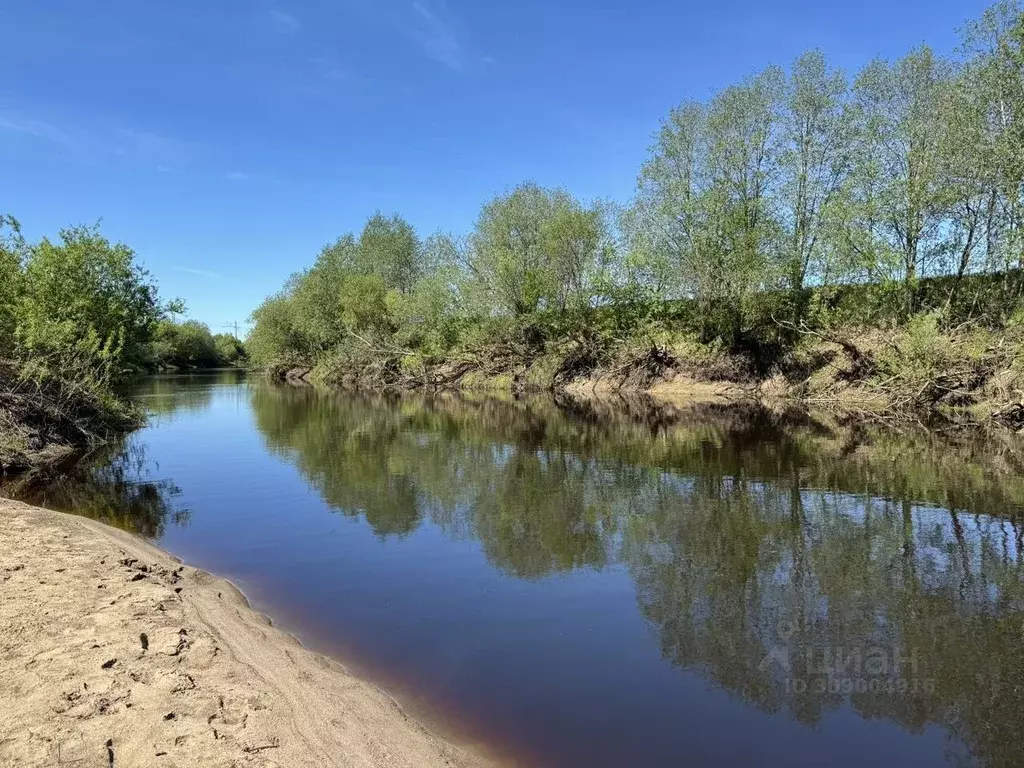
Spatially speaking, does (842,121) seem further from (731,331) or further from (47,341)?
(47,341)

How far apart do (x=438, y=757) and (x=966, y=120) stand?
37008 millimetres

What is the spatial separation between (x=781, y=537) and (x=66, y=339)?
24935 mm

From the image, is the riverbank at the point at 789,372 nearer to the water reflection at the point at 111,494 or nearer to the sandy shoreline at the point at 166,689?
the sandy shoreline at the point at 166,689

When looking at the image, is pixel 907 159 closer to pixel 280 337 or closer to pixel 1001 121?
pixel 1001 121

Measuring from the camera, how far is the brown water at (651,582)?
6246 mm

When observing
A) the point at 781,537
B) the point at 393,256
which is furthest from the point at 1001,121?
the point at 393,256

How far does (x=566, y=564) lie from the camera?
35.7 feet

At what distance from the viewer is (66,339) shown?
23.6 metres

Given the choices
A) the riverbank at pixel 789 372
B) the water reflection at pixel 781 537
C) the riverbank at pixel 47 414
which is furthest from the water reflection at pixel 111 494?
the riverbank at pixel 789 372

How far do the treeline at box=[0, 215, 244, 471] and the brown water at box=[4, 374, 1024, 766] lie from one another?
238 centimetres

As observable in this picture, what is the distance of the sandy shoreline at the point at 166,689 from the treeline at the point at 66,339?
14.9 metres

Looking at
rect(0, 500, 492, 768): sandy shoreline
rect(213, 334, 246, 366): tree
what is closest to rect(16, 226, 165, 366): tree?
rect(0, 500, 492, 768): sandy shoreline

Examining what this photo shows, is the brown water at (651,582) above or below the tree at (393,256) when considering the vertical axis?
below

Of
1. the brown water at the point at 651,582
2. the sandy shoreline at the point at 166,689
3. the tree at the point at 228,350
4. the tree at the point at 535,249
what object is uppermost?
the tree at the point at 535,249
